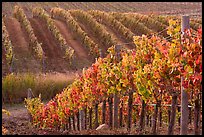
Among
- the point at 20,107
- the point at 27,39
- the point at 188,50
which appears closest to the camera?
the point at 188,50

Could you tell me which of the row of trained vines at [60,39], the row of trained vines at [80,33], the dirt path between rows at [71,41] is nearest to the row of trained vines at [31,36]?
the row of trained vines at [60,39]

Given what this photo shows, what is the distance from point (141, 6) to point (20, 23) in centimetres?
3305

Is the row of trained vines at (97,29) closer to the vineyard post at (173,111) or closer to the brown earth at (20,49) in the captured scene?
the brown earth at (20,49)

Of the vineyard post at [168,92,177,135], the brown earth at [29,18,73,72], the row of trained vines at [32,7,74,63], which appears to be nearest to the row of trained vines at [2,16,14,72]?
the brown earth at [29,18,73,72]

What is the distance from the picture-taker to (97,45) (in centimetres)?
3644

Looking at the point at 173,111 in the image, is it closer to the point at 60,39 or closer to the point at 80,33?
the point at 60,39

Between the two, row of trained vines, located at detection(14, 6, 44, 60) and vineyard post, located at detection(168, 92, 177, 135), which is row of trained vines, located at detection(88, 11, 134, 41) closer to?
row of trained vines, located at detection(14, 6, 44, 60)

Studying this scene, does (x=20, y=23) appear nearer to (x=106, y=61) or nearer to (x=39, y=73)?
(x=39, y=73)

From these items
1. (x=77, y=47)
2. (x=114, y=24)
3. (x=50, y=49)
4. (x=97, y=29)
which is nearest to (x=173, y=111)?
(x=50, y=49)

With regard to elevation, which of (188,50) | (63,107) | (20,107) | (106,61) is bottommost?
(20,107)

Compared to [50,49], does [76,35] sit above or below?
above

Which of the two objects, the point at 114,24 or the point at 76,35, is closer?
the point at 76,35

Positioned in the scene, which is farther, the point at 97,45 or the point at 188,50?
the point at 97,45

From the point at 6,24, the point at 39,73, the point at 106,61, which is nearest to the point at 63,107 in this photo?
the point at 106,61
